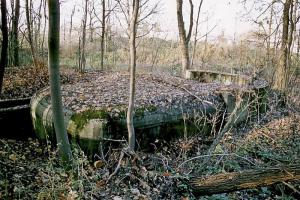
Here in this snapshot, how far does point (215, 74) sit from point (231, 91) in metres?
3.82

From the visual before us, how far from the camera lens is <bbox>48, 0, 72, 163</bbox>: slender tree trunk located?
4323 millimetres

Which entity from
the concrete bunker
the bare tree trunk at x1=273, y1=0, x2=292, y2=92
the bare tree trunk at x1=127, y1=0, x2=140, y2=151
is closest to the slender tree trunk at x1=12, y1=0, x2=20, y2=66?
the concrete bunker

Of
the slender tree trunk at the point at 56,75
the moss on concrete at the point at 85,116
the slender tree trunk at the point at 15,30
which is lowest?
the moss on concrete at the point at 85,116

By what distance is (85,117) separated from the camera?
6906 mm

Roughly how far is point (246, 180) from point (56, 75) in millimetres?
3178

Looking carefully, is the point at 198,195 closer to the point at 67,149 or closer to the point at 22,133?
the point at 67,149

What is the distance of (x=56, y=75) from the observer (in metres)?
4.56

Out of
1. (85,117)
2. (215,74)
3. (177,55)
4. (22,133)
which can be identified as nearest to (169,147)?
(85,117)

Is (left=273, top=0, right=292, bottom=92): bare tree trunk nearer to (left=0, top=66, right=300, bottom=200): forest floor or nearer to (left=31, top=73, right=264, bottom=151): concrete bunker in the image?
(left=31, top=73, right=264, bottom=151): concrete bunker

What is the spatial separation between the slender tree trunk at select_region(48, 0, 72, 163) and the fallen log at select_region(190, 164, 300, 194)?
2.03 metres

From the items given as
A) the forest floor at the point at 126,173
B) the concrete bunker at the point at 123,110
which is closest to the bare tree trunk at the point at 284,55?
the concrete bunker at the point at 123,110

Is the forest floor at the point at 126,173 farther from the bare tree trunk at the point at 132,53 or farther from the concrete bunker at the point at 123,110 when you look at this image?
the bare tree trunk at the point at 132,53

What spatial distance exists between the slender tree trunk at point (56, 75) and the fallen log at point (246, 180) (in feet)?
6.65

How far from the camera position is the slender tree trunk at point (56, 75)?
4.32 metres
